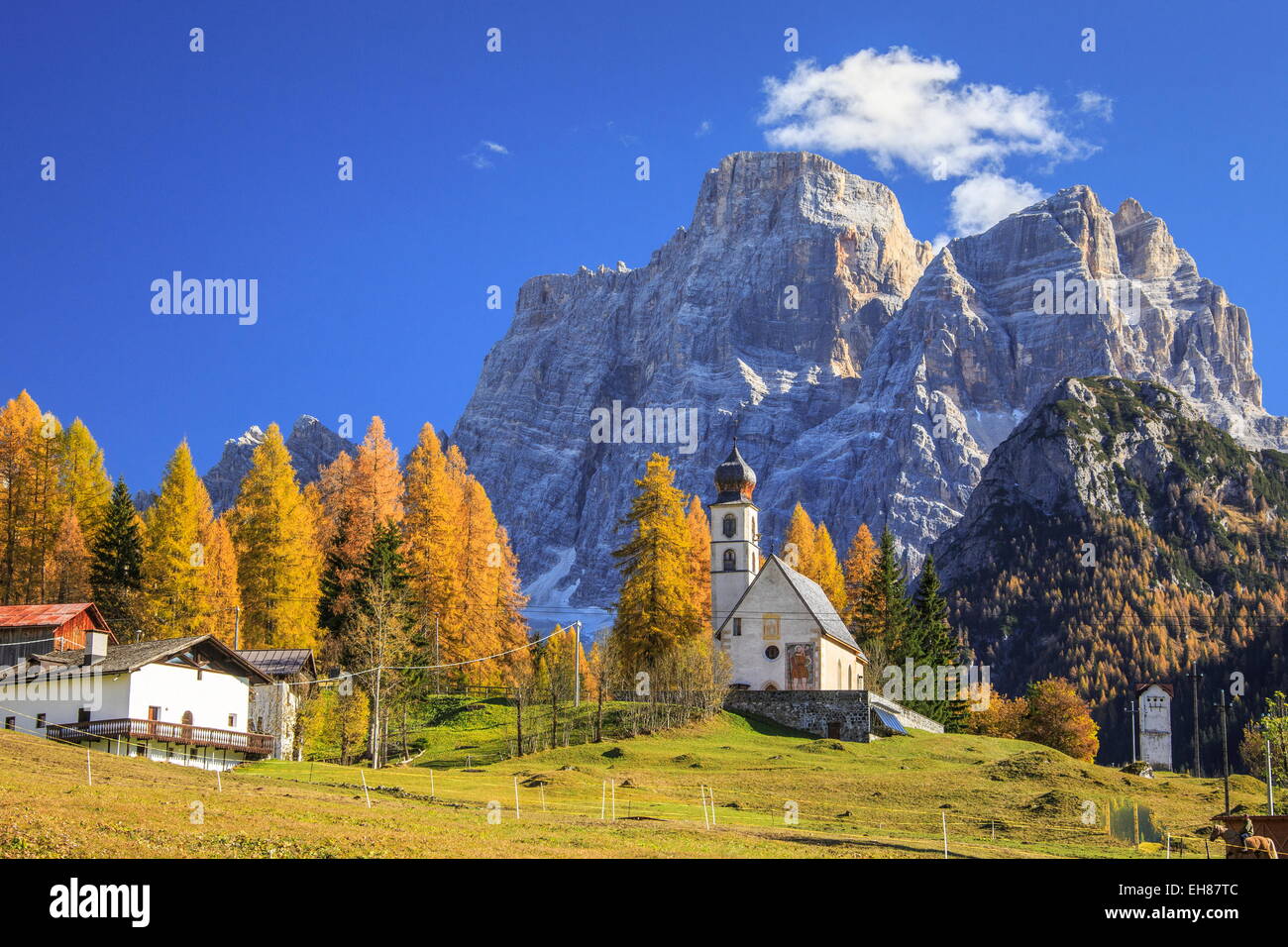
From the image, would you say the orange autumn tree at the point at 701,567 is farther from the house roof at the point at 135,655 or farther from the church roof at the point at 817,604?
the house roof at the point at 135,655

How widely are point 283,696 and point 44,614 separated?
11233mm

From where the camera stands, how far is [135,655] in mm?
51344

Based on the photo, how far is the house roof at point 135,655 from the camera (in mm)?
50344

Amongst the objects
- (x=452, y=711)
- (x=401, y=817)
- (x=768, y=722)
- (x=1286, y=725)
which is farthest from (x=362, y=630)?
(x=1286, y=725)

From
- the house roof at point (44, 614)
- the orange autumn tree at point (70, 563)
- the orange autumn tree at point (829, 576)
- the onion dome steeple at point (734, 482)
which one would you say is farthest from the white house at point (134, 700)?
the orange autumn tree at point (829, 576)

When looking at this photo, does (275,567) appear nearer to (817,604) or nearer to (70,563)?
(70,563)

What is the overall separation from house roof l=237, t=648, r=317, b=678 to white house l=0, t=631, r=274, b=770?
17.4 feet

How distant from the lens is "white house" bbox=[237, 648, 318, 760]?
58.3m

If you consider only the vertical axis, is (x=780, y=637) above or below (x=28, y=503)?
below

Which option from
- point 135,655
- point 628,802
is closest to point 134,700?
point 135,655

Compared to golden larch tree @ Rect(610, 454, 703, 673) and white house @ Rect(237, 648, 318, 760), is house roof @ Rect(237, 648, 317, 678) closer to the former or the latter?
white house @ Rect(237, 648, 318, 760)

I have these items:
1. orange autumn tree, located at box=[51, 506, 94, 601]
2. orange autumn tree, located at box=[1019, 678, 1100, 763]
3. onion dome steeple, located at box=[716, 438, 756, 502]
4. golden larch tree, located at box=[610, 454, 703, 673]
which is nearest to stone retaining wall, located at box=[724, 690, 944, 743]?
golden larch tree, located at box=[610, 454, 703, 673]
